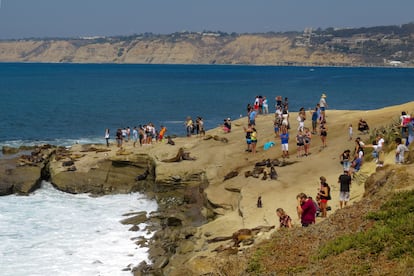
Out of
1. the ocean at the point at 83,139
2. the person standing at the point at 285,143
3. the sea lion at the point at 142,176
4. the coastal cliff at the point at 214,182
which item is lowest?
the ocean at the point at 83,139

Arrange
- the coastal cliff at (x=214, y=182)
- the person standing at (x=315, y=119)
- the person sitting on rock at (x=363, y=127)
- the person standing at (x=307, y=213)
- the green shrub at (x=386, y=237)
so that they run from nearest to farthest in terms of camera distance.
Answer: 1. the green shrub at (x=386, y=237)
2. the person standing at (x=307, y=213)
3. the coastal cliff at (x=214, y=182)
4. the person sitting on rock at (x=363, y=127)
5. the person standing at (x=315, y=119)

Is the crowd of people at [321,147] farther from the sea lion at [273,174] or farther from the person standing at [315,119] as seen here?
the sea lion at [273,174]

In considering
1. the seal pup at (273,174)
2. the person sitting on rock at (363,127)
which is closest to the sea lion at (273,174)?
the seal pup at (273,174)

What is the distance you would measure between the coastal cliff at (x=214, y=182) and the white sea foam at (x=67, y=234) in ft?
3.28

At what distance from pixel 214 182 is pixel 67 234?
692 centimetres

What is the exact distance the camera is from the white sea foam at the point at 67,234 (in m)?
19.2

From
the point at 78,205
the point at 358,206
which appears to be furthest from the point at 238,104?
the point at 358,206

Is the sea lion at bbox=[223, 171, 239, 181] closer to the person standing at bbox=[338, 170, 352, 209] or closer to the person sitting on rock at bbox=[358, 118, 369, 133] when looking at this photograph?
the person sitting on rock at bbox=[358, 118, 369, 133]

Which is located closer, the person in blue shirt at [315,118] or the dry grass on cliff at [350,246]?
the dry grass on cliff at [350,246]

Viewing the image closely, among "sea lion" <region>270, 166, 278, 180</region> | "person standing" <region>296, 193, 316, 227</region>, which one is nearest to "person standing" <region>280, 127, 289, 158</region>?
"sea lion" <region>270, 166, 278, 180</region>

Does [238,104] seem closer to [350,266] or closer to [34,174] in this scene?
[34,174]

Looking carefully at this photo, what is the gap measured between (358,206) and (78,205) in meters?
17.4

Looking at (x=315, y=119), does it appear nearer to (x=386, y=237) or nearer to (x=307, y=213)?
(x=307, y=213)

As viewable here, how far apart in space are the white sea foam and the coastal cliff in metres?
1.00
